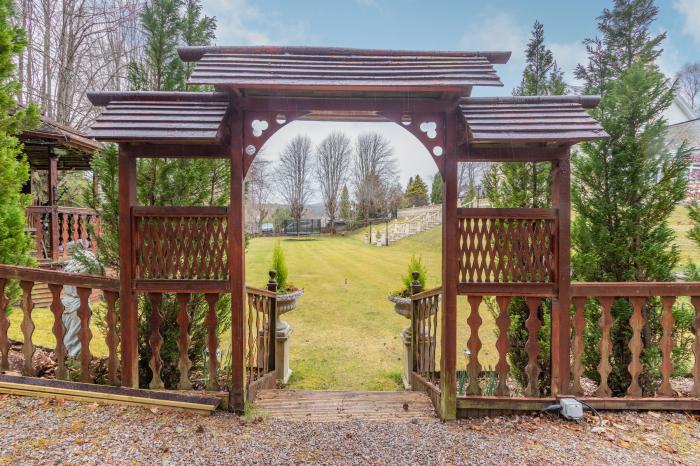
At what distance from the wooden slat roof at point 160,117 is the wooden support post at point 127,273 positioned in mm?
260

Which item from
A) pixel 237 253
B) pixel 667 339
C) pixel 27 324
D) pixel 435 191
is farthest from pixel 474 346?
pixel 435 191

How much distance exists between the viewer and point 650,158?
3.45 metres

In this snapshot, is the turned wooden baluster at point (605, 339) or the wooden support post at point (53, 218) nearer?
the turned wooden baluster at point (605, 339)

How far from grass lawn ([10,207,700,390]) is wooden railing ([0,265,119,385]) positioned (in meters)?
2.36

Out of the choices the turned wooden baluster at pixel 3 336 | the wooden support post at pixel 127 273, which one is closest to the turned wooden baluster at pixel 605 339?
the wooden support post at pixel 127 273

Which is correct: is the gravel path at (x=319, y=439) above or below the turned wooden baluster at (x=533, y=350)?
below

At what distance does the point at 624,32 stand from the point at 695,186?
5223mm

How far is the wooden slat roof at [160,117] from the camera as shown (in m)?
2.68

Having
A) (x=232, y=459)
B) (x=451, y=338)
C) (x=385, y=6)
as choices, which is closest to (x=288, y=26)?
(x=385, y=6)

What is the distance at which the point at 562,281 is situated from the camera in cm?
290

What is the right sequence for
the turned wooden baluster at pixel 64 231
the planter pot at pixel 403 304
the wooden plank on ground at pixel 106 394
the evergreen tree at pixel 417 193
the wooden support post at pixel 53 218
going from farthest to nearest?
the evergreen tree at pixel 417 193
the turned wooden baluster at pixel 64 231
the wooden support post at pixel 53 218
the planter pot at pixel 403 304
the wooden plank on ground at pixel 106 394

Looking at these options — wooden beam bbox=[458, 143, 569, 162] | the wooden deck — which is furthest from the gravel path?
wooden beam bbox=[458, 143, 569, 162]

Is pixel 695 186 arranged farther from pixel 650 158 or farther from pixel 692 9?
pixel 692 9

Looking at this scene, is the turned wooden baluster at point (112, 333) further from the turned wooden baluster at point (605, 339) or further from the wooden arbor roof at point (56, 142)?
the wooden arbor roof at point (56, 142)
